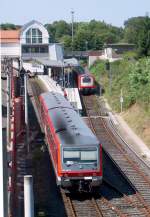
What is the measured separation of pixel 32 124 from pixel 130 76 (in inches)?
435

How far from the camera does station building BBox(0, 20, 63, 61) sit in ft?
269

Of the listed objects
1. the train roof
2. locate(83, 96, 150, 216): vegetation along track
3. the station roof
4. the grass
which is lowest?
locate(83, 96, 150, 216): vegetation along track

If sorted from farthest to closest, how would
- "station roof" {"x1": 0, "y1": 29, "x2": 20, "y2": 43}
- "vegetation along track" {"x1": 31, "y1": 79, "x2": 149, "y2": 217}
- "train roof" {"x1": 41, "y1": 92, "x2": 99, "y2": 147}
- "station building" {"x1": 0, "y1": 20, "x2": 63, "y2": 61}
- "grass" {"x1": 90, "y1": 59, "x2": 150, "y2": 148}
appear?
"station roof" {"x1": 0, "y1": 29, "x2": 20, "y2": 43}, "station building" {"x1": 0, "y1": 20, "x2": 63, "y2": 61}, "grass" {"x1": 90, "y1": 59, "x2": 150, "y2": 148}, "train roof" {"x1": 41, "y1": 92, "x2": 99, "y2": 147}, "vegetation along track" {"x1": 31, "y1": 79, "x2": 149, "y2": 217}

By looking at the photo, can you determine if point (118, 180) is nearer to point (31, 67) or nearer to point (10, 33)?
point (31, 67)

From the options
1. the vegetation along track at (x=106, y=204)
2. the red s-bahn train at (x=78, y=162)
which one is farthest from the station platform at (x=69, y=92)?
the red s-bahn train at (x=78, y=162)

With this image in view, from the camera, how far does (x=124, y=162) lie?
29.2m

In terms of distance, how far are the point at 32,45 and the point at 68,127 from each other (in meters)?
59.1

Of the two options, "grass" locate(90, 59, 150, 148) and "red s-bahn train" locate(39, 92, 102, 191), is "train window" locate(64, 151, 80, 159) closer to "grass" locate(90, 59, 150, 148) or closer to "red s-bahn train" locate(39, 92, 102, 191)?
"red s-bahn train" locate(39, 92, 102, 191)

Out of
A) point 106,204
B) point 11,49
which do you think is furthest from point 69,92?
point 11,49

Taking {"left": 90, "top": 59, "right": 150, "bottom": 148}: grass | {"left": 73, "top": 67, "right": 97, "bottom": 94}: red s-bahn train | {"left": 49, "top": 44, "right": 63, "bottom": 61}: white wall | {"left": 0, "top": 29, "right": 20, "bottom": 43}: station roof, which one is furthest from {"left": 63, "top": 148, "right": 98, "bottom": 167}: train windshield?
{"left": 0, "top": 29, "right": 20, "bottom": 43}: station roof

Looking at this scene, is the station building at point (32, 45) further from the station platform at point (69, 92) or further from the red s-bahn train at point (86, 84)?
the red s-bahn train at point (86, 84)

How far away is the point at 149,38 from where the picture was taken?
5503cm

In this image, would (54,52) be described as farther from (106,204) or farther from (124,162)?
(106,204)

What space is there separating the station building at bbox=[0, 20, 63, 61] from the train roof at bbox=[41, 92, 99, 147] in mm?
51904
